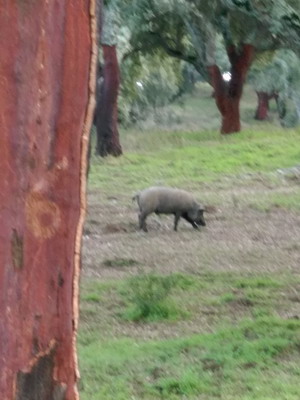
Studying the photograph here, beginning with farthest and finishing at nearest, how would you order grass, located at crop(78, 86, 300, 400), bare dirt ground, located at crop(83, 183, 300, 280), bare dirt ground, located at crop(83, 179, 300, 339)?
bare dirt ground, located at crop(83, 183, 300, 280) → bare dirt ground, located at crop(83, 179, 300, 339) → grass, located at crop(78, 86, 300, 400)

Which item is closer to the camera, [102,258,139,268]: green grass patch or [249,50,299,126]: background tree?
[102,258,139,268]: green grass patch

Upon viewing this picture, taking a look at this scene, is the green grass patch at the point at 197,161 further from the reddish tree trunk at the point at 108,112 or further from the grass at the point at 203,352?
the grass at the point at 203,352

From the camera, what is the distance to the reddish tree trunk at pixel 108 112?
27016mm

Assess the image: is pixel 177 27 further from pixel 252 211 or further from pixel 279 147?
pixel 252 211

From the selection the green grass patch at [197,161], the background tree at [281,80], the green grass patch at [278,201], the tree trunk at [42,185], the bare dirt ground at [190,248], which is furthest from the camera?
the background tree at [281,80]

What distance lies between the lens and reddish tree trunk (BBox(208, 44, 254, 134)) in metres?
29.9

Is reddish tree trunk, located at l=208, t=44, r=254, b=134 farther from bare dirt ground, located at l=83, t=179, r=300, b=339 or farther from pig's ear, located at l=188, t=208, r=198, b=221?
pig's ear, located at l=188, t=208, r=198, b=221

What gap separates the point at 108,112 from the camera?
27.6m

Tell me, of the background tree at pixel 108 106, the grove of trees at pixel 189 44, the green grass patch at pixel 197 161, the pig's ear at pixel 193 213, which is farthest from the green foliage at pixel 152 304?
the background tree at pixel 108 106

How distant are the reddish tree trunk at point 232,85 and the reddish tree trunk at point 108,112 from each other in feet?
10.8

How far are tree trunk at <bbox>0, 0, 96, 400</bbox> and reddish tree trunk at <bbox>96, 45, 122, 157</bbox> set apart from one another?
23.3 m

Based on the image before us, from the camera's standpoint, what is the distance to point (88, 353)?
8.85 metres

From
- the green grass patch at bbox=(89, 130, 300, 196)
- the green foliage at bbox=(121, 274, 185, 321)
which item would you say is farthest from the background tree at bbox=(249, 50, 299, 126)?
the green foliage at bbox=(121, 274, 185, 321)

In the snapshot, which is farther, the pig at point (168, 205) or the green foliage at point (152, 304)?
the pig at point (168, 205)
